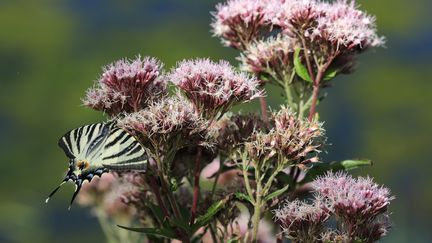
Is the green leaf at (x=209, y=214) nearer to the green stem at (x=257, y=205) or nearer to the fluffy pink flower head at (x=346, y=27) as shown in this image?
the green stem at (x=257, y=205)

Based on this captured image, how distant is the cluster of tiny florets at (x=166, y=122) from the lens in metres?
1.93

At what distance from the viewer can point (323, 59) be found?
2279 mm

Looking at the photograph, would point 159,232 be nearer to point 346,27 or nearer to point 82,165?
point 82,165

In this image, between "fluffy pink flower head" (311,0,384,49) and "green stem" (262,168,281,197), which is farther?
"fluffy pink flower head" (311,0,384,49)

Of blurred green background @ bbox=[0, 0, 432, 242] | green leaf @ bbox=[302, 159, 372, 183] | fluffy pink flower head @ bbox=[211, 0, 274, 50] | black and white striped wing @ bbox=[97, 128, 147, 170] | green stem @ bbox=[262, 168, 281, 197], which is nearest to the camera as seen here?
black and white striped wing @ bbox=[97, 128, 147, 170]

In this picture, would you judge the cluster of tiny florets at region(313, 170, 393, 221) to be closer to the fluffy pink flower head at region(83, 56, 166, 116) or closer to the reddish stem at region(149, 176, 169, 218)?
the reddish stem at region(149, 176, 169, 218)

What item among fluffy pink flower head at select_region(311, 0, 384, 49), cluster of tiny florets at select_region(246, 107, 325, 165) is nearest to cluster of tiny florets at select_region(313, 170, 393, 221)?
cluster of tiny florets at select_region(246, 107, 325, 165)

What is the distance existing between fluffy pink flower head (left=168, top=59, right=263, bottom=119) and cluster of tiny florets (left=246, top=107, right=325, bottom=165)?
13 cm

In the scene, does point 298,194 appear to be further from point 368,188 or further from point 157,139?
point 157,139

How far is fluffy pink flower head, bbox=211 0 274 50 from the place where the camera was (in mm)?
2412
